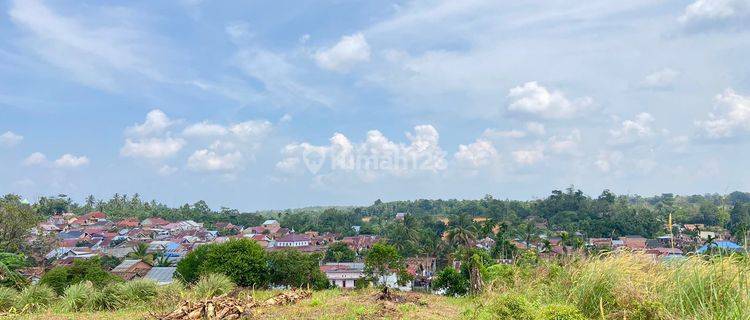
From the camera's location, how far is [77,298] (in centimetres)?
910

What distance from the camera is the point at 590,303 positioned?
514cm

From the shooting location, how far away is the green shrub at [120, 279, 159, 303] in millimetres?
9477

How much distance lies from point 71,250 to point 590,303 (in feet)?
177

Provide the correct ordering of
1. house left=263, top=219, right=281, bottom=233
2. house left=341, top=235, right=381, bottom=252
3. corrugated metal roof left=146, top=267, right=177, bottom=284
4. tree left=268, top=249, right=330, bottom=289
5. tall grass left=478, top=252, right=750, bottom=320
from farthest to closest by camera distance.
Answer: house left=263, top=219, right=281, bottom=233, house left=341, top=235, right=381, bottom=252, corrugated metal roof left=146, top=267, right=177, bottom=284, tree left=268, top=249, right=330, bottom=289, tall grass left=478, top=252, right=750, bottom=320

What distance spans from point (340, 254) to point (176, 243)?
2229 cm

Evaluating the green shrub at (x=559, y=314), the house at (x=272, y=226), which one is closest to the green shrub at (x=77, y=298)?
the green shrub at (x=559, y=314)

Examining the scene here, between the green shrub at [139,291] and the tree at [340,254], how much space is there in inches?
1268

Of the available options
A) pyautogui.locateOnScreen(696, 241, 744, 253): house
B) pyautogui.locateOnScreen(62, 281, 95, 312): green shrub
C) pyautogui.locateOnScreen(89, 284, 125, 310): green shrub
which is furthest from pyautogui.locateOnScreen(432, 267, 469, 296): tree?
pyautogui.locateOnScreen(696, 241, 744, 253): house

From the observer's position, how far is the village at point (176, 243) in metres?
31.9

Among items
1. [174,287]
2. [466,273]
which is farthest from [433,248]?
[174,287]

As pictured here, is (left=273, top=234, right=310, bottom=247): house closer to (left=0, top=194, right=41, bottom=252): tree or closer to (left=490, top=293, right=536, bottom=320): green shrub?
(left=0, top=194, right=41, bottom=252): tree

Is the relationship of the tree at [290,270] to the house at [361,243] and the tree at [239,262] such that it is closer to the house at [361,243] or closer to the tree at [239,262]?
the tree at [239,262]

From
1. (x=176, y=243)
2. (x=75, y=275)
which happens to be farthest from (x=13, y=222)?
(x=176, y=243)

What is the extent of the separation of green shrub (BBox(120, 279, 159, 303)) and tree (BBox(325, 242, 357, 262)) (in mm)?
32215
